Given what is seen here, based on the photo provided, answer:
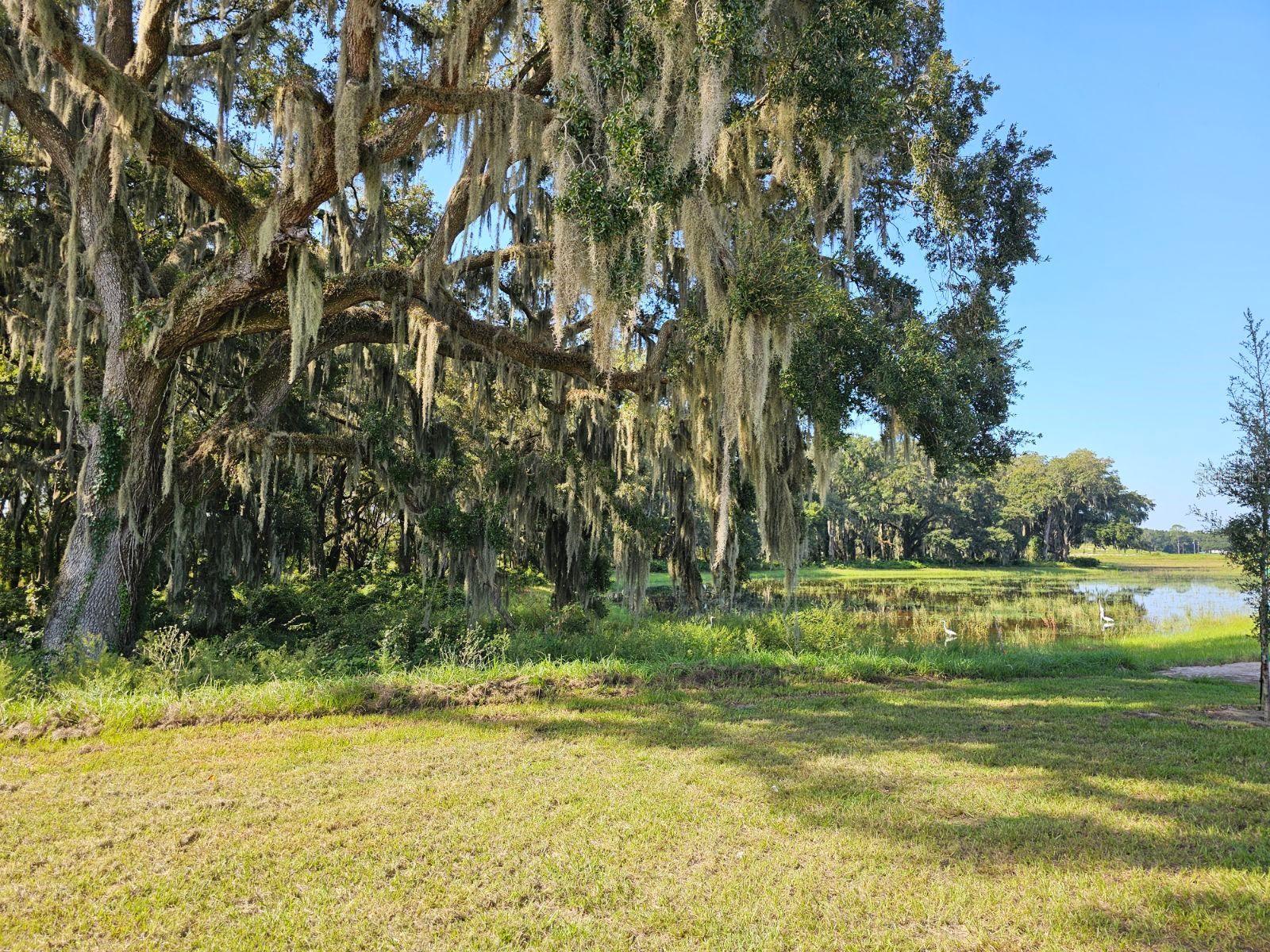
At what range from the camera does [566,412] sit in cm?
1150

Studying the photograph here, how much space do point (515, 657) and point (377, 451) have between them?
3383 millimetres

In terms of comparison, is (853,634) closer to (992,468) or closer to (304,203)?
(992,468)

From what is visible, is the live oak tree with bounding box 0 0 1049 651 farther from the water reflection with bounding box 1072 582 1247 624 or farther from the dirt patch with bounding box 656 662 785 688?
the water reflection with bounding box 1072 582 1247 624

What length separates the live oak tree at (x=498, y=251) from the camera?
616 centimetres

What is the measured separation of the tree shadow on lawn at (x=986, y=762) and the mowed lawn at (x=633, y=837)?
0.09 ft

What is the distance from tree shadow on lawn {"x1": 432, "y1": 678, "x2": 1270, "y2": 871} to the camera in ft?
12.3

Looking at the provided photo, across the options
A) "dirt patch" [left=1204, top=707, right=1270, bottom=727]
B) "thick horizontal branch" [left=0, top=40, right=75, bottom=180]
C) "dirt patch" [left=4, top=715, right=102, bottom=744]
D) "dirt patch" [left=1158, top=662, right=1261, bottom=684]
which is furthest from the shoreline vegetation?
"thick horizontal branch" [left=0, top=40, right=75, bottom=180]

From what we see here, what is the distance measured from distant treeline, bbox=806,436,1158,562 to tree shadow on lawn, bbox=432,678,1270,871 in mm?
33770

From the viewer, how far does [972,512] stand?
2089 inches

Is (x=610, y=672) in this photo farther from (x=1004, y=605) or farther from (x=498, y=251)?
(x=1004, y=605)

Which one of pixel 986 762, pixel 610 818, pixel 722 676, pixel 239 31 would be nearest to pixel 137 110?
pixel 239 31

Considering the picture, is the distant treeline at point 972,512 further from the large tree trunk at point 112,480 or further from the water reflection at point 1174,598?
the large tree trunk at point 112,480

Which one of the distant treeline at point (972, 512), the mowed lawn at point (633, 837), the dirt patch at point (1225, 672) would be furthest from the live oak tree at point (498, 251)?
the distant treeline at point (972, 512)

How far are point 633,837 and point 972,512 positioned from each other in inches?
2171
